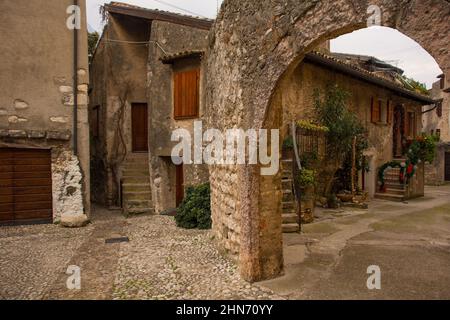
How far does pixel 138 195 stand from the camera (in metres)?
10.0

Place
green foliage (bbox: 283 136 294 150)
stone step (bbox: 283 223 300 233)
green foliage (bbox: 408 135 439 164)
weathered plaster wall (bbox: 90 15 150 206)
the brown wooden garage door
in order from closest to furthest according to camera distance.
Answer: stone step (bbox: 283 223 300 233) → the brown wooden garage door → green foliage (bbox: 283 136 294 150) → weathered plaster wall (bbox: 90 15 150 206) → green foliage (bbox: 408 135 439 164)

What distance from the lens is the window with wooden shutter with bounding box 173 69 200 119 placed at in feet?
29.7

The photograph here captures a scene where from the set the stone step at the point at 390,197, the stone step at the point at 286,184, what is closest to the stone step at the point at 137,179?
the stone step at the point at 286,184

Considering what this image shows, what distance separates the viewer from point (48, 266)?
4617 millimetres

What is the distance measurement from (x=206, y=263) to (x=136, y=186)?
6.14m

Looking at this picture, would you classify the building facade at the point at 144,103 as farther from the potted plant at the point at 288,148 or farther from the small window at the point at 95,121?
the potted plant at the point at 288,148

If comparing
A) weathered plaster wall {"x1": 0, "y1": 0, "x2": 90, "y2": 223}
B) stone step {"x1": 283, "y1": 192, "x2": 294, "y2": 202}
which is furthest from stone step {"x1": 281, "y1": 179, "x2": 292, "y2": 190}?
weathered plaster wall {"x1": 0, "y1": 0, "x2": 90, "y2": 223}

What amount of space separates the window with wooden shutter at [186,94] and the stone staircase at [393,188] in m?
7.37

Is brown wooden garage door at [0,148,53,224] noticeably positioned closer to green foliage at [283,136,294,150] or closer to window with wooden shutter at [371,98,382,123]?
green foliage at [283,136,294,150]

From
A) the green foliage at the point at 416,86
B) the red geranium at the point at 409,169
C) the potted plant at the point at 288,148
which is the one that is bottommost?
the red geranium at the point at 409,169

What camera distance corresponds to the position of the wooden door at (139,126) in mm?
11469

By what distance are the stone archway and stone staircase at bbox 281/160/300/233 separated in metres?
1.81
